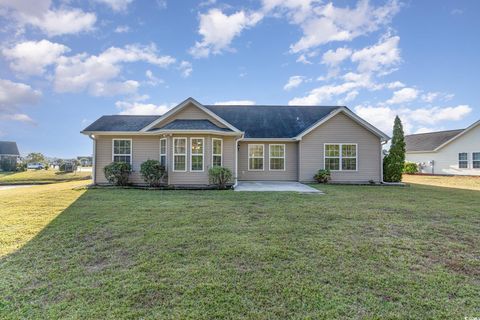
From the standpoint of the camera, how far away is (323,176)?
48.0 feet

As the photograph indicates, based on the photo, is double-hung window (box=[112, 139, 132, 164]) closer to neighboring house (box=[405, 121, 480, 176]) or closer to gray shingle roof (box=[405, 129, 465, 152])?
neighboring house (box=[405, 121, 480, 176])

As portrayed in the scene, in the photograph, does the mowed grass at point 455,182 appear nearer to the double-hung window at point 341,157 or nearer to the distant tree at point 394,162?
the distant tree at point 394,162

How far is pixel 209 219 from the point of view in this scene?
20.3 feet

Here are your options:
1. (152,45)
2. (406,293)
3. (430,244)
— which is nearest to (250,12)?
(152,45)

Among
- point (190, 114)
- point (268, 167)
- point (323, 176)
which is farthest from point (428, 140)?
point (190, 114)

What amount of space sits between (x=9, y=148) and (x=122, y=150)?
55.0 meters

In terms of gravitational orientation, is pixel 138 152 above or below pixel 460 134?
below

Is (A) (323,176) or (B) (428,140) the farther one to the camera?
(B) (428,140)

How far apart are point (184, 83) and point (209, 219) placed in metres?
17.6

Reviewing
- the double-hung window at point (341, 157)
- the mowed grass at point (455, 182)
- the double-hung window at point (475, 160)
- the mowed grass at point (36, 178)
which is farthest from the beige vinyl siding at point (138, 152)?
the double-hung window at point (475, 160)

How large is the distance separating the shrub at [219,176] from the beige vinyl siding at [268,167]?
343cm

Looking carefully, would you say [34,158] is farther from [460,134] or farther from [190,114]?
[460,134]

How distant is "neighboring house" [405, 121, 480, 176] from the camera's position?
2234 centimetres

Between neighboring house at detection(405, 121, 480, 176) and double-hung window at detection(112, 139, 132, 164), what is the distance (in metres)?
28.3
